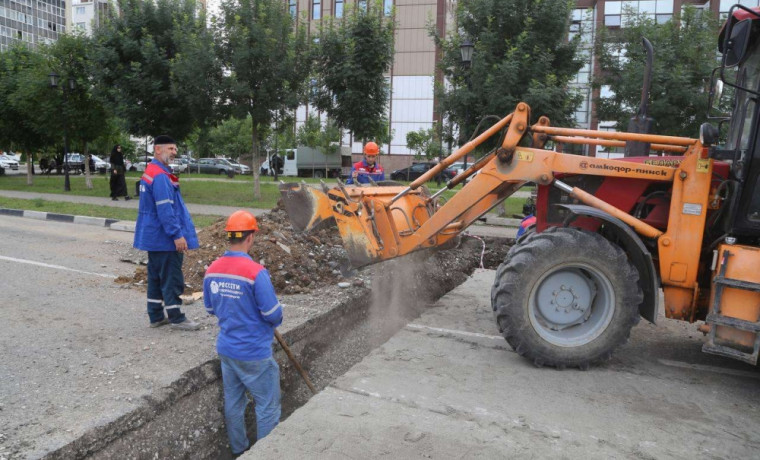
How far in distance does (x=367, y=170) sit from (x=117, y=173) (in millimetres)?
12674

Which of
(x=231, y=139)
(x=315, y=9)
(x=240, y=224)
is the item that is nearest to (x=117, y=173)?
(x=240, y=224)

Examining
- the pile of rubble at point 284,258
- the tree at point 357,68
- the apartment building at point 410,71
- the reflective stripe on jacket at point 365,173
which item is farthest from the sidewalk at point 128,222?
the apartment building at point 410,71

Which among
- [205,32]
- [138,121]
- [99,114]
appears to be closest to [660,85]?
[205,32]

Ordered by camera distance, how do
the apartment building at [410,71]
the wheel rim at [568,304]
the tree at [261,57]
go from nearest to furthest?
the wheel rim at [568,304], the tree at [261,57], the apartment building at [410,71]

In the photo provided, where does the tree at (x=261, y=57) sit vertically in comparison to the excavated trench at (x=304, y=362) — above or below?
above

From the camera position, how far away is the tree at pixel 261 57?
16156mm

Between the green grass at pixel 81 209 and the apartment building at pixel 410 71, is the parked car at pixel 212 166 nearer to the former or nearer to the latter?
the apartment building at pixel 410 71

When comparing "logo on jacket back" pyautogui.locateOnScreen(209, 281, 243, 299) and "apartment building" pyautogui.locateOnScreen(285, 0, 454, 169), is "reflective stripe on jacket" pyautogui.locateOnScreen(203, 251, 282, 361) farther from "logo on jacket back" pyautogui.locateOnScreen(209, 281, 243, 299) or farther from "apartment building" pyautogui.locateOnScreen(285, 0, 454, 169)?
"apartment building" pyautogui.locateOnScreen(285, 0, 454, 169)

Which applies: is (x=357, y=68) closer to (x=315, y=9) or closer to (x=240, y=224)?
(x=240, y=224)

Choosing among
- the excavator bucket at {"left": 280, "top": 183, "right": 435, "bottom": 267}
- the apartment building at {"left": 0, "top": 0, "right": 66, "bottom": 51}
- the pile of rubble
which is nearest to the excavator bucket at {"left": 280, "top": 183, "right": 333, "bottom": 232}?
the excavator bucket at {"left": 280, "top": 183, "right": 435, "bottom": 267}

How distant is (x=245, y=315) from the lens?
12.3ft

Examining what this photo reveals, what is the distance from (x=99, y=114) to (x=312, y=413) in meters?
21.6

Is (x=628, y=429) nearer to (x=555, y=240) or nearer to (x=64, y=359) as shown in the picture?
(x=555, y=240)

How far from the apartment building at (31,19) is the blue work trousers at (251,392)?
78947mm
